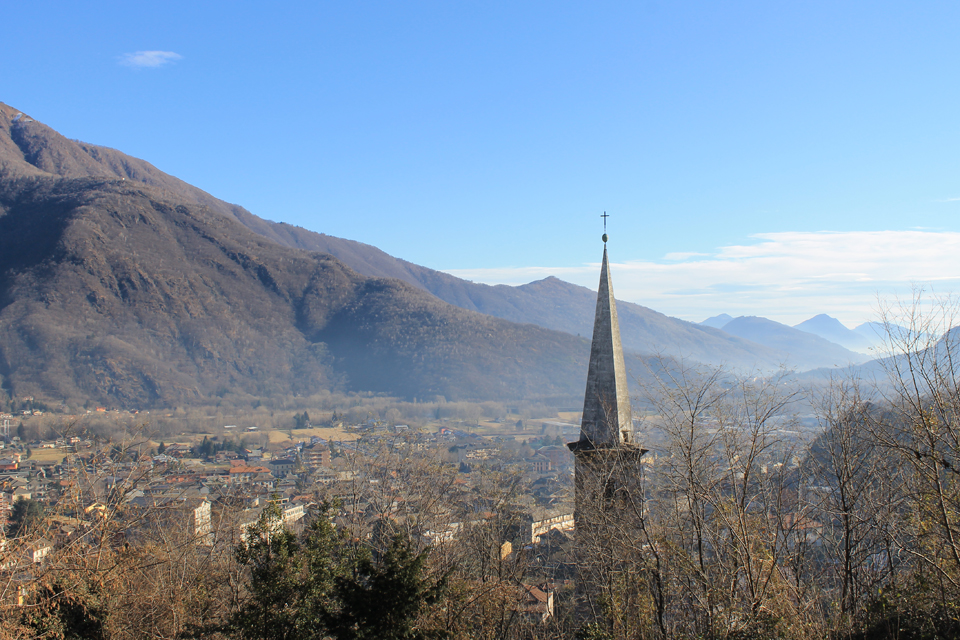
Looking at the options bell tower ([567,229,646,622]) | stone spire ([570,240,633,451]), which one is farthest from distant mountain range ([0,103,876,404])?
bell tower ([567,229,646,622])

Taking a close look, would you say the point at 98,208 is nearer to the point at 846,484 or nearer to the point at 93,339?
the point at 93,339

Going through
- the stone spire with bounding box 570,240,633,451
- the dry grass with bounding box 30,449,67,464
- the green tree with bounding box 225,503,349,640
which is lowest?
the dry grass with bounding box 30,449,67,464

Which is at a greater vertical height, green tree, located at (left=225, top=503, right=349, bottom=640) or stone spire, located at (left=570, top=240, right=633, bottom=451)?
stone spire, located at (left=570, top=240, right=633, bottom=451)

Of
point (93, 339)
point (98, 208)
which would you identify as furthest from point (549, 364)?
point (98, 208)

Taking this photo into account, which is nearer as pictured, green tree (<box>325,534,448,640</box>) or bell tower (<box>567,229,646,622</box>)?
green tree (<box>325,534,448,640</box>)

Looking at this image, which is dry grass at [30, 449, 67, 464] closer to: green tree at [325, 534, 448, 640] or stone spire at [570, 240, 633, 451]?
stone spire at [570, 240, 633, 451]

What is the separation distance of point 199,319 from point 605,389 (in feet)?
409

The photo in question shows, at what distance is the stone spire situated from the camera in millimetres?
14258

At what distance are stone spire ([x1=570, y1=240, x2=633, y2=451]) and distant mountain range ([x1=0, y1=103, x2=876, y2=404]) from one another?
80370 mm

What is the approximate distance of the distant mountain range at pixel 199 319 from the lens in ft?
325

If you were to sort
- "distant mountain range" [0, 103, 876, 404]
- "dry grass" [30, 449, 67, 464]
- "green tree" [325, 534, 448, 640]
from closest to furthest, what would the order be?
"green tree" [325, 534, 448, 640], "dry grass" [30, 449, 67, 464], "distant mountain range" [0, 103, 876, 404]

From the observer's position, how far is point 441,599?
8.50m

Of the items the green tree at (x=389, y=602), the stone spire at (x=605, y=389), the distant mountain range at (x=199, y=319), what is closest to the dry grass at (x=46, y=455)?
the distant mountain range at (x=199, y=319)

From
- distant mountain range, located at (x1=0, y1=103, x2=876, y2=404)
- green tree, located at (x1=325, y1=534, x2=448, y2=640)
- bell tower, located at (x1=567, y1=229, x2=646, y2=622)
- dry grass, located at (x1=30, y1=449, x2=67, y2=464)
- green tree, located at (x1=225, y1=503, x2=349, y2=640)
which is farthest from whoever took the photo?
distant mountain range, located at (x1=0, y1=103, x2=876, y2=404)
